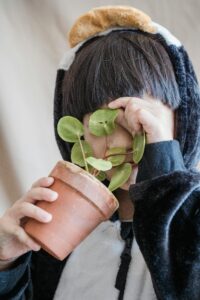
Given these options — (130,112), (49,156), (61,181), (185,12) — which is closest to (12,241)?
(61,181)

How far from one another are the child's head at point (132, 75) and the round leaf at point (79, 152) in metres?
0.08

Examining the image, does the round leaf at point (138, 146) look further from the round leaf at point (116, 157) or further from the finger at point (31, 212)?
the finger at point (31, 212)

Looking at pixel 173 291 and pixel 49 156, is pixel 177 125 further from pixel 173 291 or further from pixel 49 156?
pixel 49 156

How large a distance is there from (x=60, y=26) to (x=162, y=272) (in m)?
0.65

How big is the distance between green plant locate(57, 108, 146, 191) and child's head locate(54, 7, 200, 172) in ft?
0.23

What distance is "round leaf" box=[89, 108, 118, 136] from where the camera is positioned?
0.56 metres

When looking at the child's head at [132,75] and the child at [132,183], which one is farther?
the child's head at [132,75]

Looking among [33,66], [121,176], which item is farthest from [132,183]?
[33,66]

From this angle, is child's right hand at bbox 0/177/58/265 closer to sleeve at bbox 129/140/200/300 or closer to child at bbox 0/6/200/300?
child at bbox 0/6/200/300

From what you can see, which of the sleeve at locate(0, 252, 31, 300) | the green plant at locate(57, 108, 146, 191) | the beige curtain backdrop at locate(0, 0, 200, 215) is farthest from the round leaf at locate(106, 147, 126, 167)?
the beige curtain backdrop at locate(0, 0, 200, 215)

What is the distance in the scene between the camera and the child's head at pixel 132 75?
63 cm

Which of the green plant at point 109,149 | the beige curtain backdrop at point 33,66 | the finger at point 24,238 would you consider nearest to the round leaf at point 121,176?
the green plant at point 109,149

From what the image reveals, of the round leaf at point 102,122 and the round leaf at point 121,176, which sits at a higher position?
the round leaf at point 102,122

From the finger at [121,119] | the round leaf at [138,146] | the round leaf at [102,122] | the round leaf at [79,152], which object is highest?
the round leaf at [102,122]
